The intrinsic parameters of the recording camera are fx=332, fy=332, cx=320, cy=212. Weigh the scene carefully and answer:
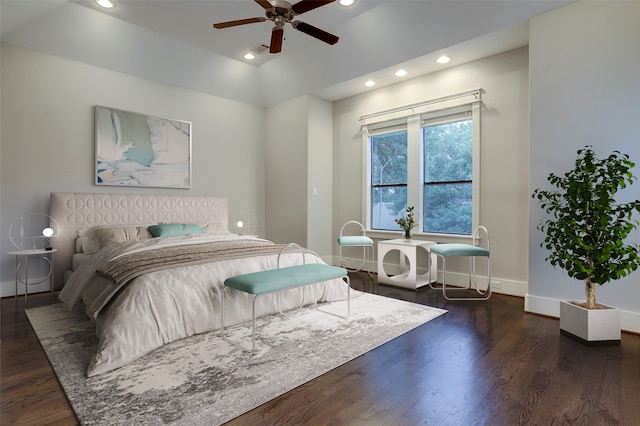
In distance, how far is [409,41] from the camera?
12.7 ft

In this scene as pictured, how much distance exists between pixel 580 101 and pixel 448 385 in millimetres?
2721

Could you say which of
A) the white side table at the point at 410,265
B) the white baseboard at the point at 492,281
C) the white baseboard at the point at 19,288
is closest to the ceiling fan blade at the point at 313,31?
the white side table at the point at 410,265

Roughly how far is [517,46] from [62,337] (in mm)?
5189

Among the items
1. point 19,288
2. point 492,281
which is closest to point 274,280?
point 492,281

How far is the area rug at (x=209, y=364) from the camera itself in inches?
65.2

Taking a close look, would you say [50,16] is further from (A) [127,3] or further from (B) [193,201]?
(B) [193,201]

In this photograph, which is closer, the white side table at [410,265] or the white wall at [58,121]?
the white wall at [58,121]

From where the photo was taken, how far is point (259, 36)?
4211mm

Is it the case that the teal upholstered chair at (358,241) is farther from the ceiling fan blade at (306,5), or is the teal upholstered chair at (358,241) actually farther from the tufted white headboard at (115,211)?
the ceiling fan blade at (306,5)

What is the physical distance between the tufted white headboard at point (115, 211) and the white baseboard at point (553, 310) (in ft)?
13.6

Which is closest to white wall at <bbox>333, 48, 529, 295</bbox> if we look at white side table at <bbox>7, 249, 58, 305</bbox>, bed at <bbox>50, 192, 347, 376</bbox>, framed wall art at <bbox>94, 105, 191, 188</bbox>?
bed at <bbox>50, 192, 347, 376</bbox>

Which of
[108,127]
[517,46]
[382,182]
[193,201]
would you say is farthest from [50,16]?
[517,46]

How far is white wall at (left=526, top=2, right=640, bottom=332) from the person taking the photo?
272 cm

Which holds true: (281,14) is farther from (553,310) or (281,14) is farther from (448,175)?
(553,310)
